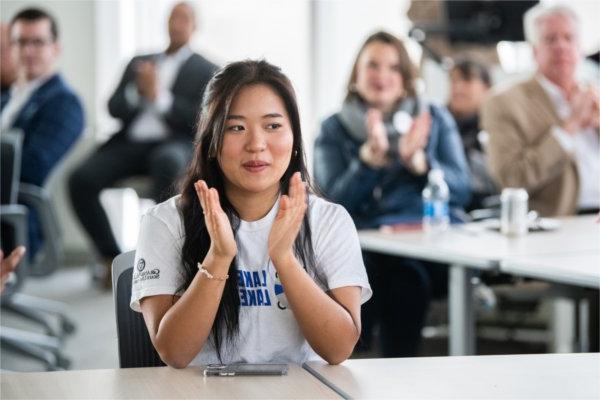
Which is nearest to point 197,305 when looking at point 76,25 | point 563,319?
point 563,319

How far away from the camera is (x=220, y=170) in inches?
72.3

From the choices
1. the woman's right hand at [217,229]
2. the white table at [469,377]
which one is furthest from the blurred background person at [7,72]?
the white table at [469,377]

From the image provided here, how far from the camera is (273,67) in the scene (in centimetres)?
183

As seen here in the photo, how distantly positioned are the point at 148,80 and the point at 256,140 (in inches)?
159

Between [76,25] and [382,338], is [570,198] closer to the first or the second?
[382,338]

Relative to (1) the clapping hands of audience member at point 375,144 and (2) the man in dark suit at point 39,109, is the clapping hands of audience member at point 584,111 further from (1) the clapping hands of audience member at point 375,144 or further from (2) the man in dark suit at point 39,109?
(2) the man in dark suit at point 39,109

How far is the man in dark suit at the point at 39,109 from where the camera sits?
4.28 meters

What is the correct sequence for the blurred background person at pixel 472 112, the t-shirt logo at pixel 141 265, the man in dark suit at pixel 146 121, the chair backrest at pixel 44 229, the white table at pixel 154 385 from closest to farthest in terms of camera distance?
the white table at pixel 154 385, the t-shirt logo at pixel 141 265, the chair backrest at pixel 44 229, the blurred background person at pixel 472 112, the man in dark suit at pixel 146 121

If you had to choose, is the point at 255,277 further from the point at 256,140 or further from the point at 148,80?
the point at 148,80

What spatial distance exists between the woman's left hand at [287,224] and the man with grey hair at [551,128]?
2.13 meters

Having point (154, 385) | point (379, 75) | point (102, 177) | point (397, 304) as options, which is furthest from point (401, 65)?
point (102, 177)

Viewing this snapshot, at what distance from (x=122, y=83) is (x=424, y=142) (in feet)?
9.47

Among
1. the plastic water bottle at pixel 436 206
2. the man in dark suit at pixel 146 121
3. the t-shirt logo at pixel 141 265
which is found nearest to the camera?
the t-shirt logo at pixel 141 265

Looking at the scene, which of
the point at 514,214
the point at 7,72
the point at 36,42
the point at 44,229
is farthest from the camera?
the point at 7,72
